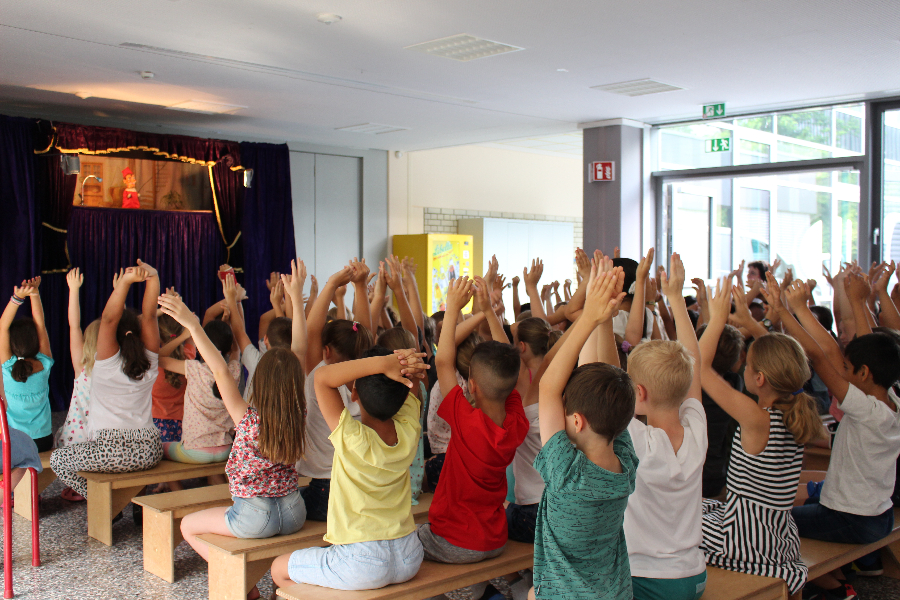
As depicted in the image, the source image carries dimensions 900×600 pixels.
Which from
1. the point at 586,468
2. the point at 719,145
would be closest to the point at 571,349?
the point at 586,468

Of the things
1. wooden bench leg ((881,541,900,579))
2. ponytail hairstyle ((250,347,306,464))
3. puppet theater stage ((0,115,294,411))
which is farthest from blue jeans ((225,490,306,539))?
puppet theater stage ((0,115,294,411))

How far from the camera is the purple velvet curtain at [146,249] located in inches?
303

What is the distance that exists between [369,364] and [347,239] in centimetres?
799

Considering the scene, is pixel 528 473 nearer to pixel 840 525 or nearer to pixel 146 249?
pixel 840 525

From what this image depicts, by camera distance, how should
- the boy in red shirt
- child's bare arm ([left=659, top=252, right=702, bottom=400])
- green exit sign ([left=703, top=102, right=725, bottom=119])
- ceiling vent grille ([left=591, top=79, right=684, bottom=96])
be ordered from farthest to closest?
green exit sign ([left=703, top=102, right=725, bottom=119]), ceiling vent grille ([left=591, top=79, right=684, bottom=96]), child's bare arm ([left=659, top=252, right=702, bottom=400]), the boy in red shirt

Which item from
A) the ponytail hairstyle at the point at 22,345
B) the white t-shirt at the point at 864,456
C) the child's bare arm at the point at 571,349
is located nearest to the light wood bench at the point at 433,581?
the child's bare arm at the point at 571,349

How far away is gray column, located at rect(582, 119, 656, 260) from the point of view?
828 centimetres

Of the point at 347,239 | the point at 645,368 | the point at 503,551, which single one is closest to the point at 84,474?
the point at 503,551

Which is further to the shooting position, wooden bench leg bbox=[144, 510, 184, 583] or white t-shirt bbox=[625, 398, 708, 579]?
wooden bench leg bbox=[144, 510, 184, 583]

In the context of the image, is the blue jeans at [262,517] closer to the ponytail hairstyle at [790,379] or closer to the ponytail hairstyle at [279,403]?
the ponytail hairstyle at [279,403]

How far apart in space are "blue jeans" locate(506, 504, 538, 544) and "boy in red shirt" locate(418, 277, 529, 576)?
6.9 inches

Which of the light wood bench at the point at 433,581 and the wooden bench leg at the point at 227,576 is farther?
the wooden bench leg at the point at 227,576

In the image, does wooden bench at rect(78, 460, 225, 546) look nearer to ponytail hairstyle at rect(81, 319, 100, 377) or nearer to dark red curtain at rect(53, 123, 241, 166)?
ponytail hairstyle at rect(81, 319, 100, 377)

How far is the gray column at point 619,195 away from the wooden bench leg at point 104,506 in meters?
5.85
